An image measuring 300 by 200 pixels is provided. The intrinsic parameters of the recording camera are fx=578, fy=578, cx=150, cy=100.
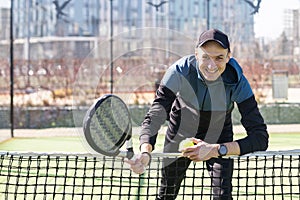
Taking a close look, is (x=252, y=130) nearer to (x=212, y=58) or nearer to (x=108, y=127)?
(x=212, y=58)

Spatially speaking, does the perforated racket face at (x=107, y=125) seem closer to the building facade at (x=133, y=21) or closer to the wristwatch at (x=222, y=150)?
the wristwatch at (x=222, y=150)

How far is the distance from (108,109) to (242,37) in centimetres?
851

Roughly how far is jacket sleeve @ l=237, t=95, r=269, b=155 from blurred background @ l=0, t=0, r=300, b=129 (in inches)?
224

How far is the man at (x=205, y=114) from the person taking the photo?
7.01 ft

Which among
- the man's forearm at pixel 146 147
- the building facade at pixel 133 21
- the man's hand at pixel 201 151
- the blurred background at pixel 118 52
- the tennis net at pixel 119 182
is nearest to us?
the man's hand at pixel 201 151

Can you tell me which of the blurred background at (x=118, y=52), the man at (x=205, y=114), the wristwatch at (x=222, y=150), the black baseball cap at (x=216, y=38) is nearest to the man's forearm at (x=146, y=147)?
the man at (x=205, y=114)

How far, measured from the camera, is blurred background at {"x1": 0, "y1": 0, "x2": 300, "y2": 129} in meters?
8.84

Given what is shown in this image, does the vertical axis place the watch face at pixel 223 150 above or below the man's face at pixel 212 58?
below

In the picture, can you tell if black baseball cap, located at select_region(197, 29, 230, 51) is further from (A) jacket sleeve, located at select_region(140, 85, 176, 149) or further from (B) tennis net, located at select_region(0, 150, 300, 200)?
(B) tennis net, located at select_region(0, 150, 300, 200)

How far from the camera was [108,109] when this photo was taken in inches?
89.1

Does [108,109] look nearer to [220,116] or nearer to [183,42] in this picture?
[220,116]

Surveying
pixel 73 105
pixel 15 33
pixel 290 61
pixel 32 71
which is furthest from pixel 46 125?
pixel 290 61

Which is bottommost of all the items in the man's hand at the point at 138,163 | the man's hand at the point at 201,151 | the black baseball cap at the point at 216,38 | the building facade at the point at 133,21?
the man's hand at the point at 138,163

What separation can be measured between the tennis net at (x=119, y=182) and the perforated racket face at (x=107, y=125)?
0.15 metres
